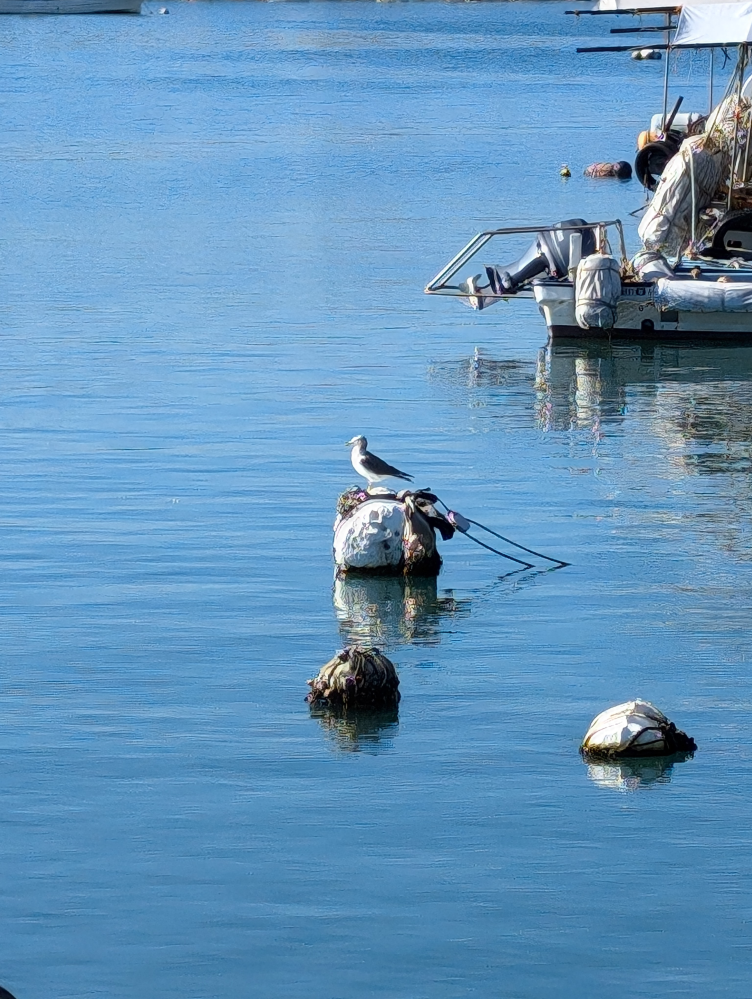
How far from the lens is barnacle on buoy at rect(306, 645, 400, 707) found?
44.7 feet

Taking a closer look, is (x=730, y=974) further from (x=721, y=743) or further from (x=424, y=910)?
(x=721, y=743)

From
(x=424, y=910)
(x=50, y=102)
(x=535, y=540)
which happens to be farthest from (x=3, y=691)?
(x=50, y=102)

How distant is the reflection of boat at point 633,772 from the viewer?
486 inches

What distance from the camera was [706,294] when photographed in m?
28.0

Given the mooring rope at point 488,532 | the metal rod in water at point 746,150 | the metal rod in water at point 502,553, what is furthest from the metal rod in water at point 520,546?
the metal rod in water at point 746,150

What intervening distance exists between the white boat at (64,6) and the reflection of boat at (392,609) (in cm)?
17170

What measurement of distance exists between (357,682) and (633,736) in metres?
2.09

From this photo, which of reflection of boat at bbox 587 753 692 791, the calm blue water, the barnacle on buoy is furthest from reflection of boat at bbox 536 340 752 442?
reflection of boat at bbox 587 753 692 791

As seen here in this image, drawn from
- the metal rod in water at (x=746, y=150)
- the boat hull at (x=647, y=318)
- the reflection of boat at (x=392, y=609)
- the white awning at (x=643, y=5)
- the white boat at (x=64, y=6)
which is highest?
the white boat at (x=64, y=6)

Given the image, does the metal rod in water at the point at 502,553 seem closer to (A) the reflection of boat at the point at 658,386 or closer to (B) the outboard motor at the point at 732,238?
(A) the reflection of boat at the point at 658,386

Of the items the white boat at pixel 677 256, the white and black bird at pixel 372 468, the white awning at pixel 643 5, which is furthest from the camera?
the white awning at pixel 643 5

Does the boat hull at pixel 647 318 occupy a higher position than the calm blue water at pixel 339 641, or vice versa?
the boat hull at pixel 647 318

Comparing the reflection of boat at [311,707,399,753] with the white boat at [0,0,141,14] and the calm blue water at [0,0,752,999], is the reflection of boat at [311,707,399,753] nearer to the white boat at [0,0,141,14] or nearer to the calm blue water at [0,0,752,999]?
the calm blue water at [0,0,752,999]

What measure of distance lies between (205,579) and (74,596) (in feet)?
3.93
